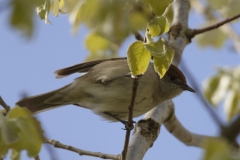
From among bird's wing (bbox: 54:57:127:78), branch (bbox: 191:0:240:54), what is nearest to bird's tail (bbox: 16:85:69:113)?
bird's wing (bbox: 54:57:127:78)

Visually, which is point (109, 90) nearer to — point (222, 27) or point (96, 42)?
point (96, 42)

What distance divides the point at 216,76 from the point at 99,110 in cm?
163

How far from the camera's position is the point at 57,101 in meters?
5.47

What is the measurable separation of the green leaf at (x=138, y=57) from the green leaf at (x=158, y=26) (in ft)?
0.35

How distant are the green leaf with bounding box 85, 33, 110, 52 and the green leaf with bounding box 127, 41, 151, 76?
2003 mm

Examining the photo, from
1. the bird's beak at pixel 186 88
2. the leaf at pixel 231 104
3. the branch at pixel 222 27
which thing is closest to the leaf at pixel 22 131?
the leaf at pixel 231 104

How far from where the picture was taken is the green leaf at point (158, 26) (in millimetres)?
2545

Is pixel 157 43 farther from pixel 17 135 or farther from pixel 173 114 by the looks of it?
pixel 173 114

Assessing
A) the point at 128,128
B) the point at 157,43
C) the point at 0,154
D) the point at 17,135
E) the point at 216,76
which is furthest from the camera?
the point at 216,76

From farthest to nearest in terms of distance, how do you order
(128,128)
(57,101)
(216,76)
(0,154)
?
(57,101) < (216,76) < (128,128) < (0,154)

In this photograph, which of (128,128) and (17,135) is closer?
(17,135)


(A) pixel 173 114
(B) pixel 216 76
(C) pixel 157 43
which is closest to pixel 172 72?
(A) pixel 173 114

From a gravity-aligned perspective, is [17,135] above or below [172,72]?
below

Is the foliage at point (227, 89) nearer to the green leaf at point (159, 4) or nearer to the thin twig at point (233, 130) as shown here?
the green leaf at point (159, 4)
